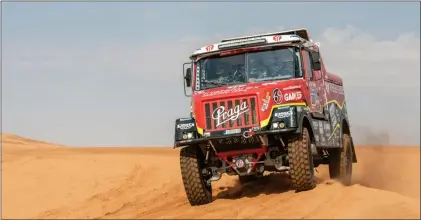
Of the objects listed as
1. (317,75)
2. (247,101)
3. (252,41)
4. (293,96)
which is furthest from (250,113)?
(317,75)

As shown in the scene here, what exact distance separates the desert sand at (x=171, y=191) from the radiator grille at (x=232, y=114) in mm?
1417

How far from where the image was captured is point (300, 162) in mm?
10906

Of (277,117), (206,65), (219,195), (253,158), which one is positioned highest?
(206,65)

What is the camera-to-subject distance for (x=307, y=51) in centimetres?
1241

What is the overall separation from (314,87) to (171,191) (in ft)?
14.6

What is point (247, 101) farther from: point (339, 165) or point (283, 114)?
point (339, 165)

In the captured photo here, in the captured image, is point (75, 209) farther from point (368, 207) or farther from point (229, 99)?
point (368, 207)

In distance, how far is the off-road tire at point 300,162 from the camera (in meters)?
10.9

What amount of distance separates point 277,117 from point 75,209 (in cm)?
427

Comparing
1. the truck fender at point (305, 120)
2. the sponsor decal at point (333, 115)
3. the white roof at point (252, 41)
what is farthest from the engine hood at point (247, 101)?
the sponsor decal at point (333, 115)

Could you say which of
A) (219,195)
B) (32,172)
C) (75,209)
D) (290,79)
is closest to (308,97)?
(290,79)

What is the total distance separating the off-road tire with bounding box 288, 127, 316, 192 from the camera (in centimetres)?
1091

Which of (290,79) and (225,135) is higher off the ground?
(290,79)

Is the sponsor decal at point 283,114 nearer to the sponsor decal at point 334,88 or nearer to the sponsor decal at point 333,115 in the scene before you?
the sponsor decal at point 333,115
